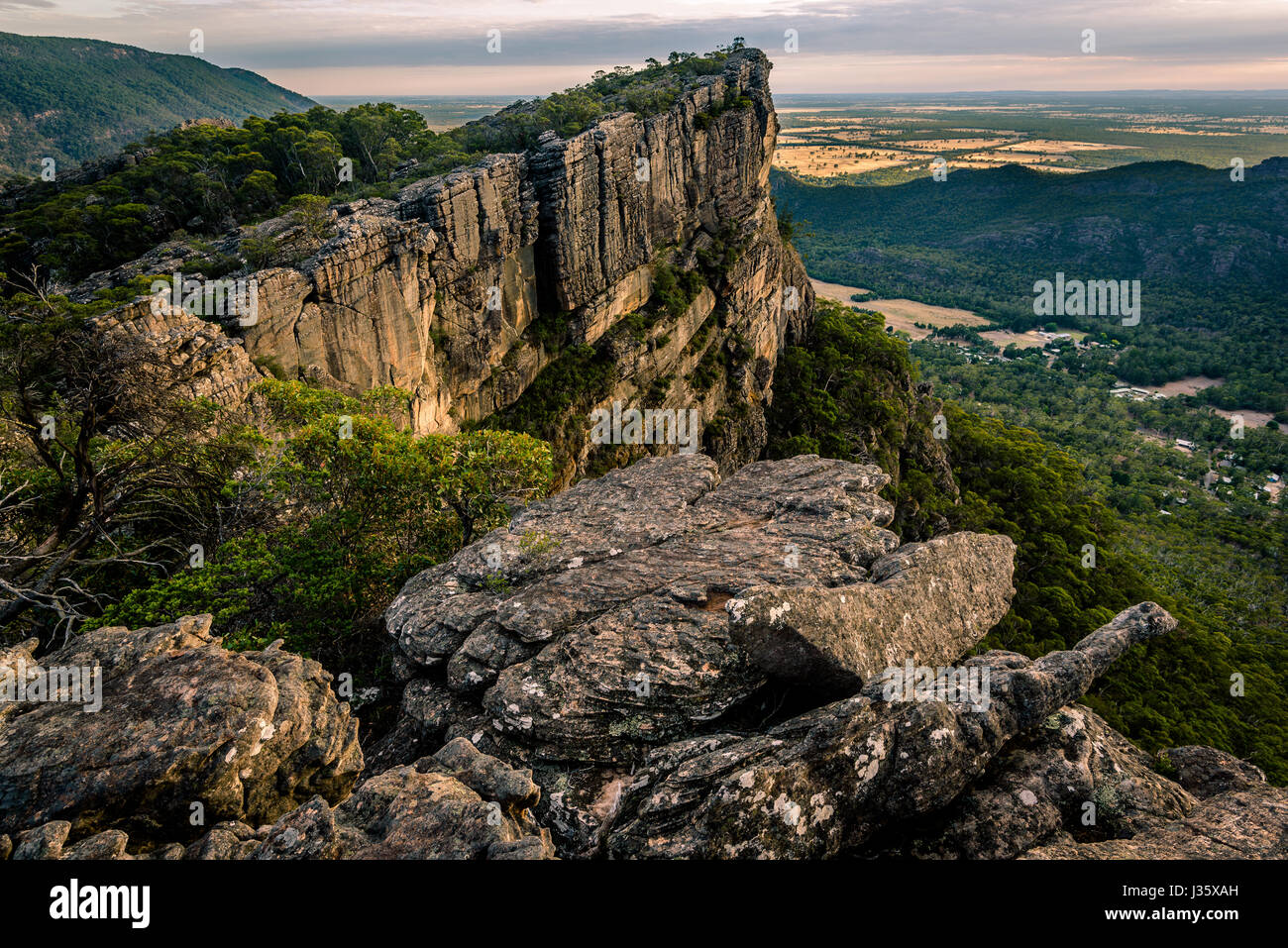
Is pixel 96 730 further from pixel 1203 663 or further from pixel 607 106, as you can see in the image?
pixel 1203 663

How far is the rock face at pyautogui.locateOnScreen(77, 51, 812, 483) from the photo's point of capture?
32.2m

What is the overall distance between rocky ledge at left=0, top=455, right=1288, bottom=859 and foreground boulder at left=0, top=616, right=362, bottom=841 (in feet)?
0.13

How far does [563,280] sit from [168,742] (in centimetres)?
4346

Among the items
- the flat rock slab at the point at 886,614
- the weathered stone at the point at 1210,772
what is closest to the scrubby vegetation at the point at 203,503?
the flat rock slab at the point at 886,614

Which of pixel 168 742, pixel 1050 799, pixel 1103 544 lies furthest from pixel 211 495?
pixel 1103 544

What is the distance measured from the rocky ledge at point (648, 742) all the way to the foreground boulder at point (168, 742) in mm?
39

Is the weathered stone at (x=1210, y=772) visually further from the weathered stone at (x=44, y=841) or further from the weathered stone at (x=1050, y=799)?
the weathered stone at (x=44, y=841)

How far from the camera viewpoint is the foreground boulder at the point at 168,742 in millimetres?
9109

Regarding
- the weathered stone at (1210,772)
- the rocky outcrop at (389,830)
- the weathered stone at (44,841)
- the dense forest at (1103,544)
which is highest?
the weathered stone at (44,841)

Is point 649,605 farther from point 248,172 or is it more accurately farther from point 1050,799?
point 248,172

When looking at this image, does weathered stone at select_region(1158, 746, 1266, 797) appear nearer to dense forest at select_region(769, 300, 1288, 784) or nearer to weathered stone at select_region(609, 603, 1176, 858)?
weathered stone at select_region(609, 603, 1176, 858)

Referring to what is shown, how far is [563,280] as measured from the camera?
4888 centimetres
